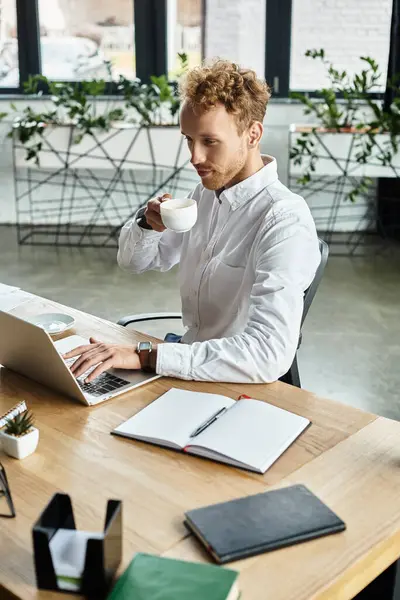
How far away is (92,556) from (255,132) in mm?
1254

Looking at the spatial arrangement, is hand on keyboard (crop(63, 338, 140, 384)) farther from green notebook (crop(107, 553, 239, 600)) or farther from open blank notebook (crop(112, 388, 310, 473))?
green notebook (crop(107, 553, 239, 600))

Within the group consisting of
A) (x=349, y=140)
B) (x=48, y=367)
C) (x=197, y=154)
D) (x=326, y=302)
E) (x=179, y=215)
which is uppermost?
(x=197, y=154)

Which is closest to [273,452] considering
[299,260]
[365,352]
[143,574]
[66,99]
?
[143,574]

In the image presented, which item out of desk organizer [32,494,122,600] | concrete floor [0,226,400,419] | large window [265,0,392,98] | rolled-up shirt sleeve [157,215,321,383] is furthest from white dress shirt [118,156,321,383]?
large window [265,0,392,98]

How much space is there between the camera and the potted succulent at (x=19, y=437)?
140 cm

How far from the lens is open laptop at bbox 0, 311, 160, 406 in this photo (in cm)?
152

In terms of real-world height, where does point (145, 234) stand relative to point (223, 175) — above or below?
below

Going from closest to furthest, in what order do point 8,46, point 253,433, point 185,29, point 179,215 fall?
point 253,433, point 179,215, point 185,29, point 8,46

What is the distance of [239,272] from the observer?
2023 millimetres

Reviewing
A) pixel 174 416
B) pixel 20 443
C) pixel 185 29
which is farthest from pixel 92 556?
pixel 185 29

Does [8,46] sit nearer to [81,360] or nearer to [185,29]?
[185,29]

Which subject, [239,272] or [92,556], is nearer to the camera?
[92,556]

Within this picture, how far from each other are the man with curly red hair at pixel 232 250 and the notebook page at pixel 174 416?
11 centimetres

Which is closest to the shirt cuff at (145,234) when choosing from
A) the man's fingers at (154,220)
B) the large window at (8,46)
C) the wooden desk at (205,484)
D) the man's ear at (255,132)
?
the man's fingers at (154,220)
